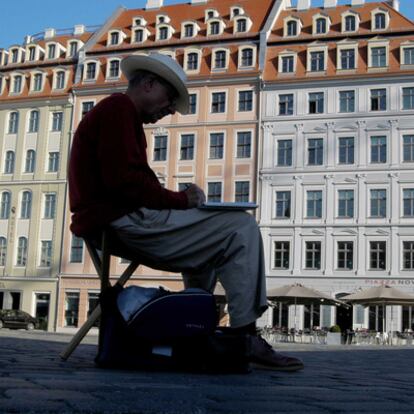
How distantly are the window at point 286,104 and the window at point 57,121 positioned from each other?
472 inches

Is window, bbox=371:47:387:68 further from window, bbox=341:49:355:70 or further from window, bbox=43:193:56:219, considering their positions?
window, bbox=43:193:56:219

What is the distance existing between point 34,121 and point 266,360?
38.6m

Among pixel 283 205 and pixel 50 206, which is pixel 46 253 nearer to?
pixel 50 206

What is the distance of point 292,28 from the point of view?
37.7 metres

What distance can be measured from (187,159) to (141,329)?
113ft

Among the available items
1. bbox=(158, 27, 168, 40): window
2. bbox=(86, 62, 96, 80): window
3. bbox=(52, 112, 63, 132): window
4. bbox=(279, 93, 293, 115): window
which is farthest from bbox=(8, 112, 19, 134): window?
bbox=(279, 93, 293, 115): window

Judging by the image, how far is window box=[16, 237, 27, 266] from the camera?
38.8m

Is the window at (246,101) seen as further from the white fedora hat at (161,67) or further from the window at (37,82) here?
the white fedora hat at (161,67)

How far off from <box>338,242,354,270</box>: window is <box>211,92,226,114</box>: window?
30.4 ft

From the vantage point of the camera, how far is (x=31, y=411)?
1.50 meters

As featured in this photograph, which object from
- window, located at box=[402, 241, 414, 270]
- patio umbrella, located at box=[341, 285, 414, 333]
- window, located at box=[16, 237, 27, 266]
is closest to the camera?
patio umbrella, located at box=[341, 285, 414, 333]

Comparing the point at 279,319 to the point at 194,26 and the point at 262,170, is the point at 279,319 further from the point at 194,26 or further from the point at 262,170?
the point at 194,26

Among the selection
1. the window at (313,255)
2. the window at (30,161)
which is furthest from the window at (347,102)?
the window at (30,161)

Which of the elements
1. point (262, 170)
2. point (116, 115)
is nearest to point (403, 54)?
point (262, 170)
